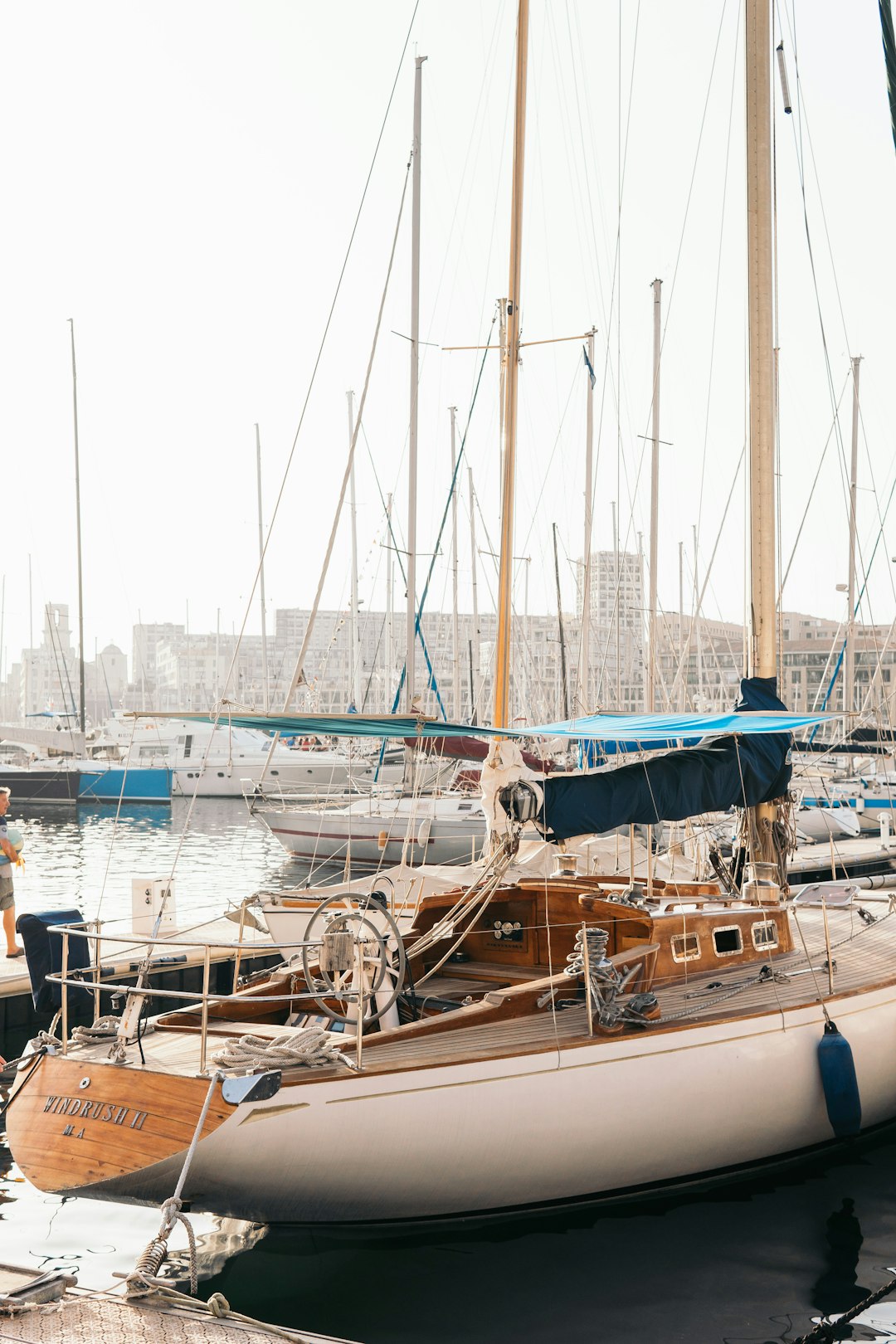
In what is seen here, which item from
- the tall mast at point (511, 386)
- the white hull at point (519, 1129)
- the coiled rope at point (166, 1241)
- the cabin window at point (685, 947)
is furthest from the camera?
the tall mast at point (511, 386)

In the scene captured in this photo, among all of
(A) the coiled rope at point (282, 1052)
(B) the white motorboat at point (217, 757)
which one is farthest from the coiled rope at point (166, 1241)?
(B) the white motorboat at point (217, 757)

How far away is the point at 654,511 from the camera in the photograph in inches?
902

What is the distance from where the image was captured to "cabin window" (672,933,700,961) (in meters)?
9.02

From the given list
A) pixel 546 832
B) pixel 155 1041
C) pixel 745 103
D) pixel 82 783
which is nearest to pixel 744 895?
pixel 546 832

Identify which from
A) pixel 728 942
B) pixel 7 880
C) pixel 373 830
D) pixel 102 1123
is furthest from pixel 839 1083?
pixel 373 830

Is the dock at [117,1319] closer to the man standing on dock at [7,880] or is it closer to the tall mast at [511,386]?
the tall mast at [511,386]

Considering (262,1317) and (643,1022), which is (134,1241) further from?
(643,1022)

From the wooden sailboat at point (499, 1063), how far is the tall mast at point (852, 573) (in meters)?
15.2

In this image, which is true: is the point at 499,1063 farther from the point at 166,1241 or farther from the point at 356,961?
the point at 166,1241

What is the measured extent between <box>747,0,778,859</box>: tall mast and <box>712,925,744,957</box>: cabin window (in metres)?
2.98

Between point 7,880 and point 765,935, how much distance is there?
8.45m

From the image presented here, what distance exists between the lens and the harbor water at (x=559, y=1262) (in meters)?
6.50

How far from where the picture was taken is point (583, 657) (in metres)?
22.8

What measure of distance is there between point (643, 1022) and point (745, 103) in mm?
9348
